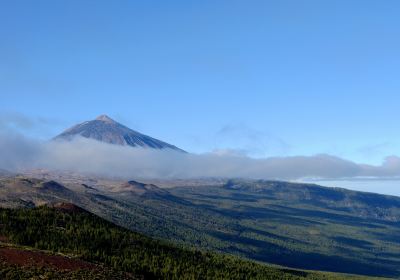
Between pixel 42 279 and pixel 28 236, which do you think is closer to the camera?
pixel 42 279

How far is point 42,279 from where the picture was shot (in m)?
118

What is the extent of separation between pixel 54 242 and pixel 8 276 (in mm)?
77046

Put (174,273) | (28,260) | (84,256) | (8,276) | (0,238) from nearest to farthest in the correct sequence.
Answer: (8,276) < (28,260) < (84,256) < (0,238) < (174,273)

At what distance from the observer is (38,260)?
131375 mm

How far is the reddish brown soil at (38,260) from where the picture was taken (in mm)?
127875

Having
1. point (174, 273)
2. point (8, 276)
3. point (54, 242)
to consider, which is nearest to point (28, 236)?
point (54, 242)

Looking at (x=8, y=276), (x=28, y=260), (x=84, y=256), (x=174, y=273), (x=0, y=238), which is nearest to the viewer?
(x=8, y=276)

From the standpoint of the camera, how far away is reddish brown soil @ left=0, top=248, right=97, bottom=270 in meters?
128

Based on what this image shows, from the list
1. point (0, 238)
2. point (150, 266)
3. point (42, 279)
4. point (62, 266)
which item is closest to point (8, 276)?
point (42, 279)

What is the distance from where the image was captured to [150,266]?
194 metres

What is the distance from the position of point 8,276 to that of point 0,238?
6597cm

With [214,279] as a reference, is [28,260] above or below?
above

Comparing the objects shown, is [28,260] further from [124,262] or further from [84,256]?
[124,262]

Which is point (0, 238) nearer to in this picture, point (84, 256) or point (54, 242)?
point (54, 242)
